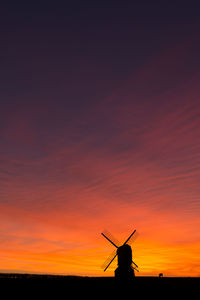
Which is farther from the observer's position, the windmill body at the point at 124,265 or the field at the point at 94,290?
the windmill body at the point at 124,265

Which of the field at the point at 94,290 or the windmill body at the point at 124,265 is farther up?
the windmill body at the point at 124,265

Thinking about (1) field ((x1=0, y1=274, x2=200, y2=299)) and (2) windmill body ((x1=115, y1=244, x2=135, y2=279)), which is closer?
(1) field ((x1=0, y1=274, x2=200, y2=299))

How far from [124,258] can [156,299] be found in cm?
1607

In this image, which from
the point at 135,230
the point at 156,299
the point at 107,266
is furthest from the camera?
the point at 135,230

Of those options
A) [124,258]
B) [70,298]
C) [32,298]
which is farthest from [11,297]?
[124,258]

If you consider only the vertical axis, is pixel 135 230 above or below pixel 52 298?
above

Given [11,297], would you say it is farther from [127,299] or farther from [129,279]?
[129,279]

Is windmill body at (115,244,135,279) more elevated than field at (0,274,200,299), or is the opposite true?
windmill body at (115,244,135,279)

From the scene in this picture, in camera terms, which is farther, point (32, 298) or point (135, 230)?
point (135, 230)

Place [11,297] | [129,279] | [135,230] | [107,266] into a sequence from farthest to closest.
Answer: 1. [135,230]
2. [107,266]
3. [129,279]
4. [11,297]

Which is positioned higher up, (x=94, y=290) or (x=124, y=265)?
(x=124, y=265)

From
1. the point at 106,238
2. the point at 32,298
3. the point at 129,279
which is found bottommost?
the point at 32,298

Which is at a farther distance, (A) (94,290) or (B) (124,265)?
(B) (124,265)

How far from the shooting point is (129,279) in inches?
1951
